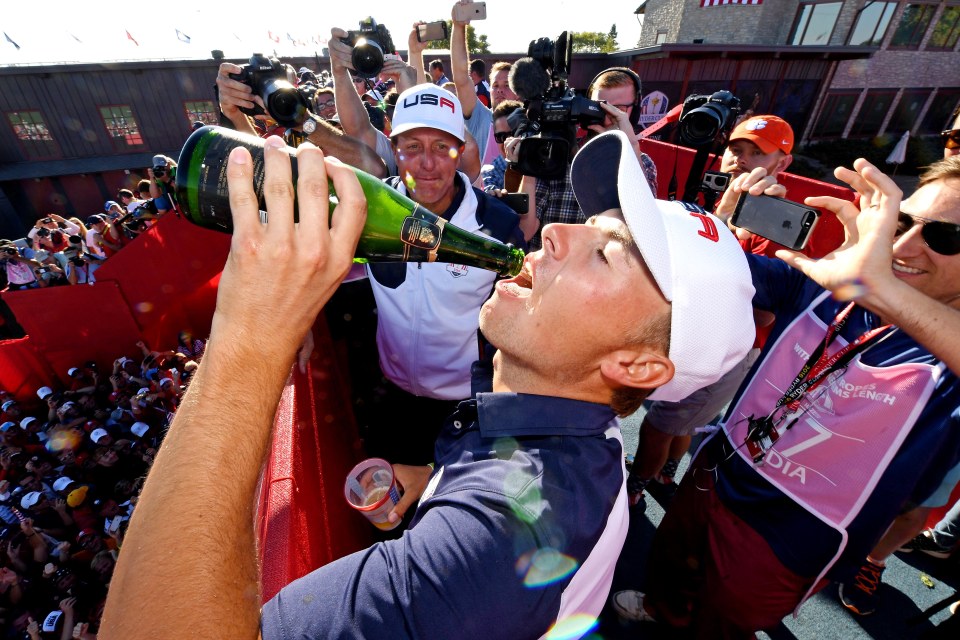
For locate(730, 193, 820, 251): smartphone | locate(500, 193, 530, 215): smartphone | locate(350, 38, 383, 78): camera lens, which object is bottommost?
locate(500, 193, 530, 215): smartphone

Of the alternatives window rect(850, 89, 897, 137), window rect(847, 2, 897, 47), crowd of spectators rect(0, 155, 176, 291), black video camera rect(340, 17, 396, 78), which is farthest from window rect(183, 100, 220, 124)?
window rect(850, 89, 897, 137)

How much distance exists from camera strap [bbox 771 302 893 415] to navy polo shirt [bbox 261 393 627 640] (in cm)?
125

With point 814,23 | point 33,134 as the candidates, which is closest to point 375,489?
point 33,134

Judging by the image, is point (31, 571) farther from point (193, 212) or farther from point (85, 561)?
point (193, 212)

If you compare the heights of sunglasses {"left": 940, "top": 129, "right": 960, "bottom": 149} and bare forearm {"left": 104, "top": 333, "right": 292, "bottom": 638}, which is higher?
sunglasses {"left": 940, "top": 129, "right": 960, "bottom": 149}

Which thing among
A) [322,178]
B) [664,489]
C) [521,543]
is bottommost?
[664,489]

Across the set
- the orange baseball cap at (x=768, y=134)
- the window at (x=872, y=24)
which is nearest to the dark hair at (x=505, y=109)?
the orange baseball cap at (x=768, y=134)

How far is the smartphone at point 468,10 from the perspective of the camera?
4184 mm

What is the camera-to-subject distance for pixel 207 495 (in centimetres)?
79

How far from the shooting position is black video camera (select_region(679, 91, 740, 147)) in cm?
352

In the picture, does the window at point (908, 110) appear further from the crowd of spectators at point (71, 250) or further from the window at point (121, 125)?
the window at point (121, 125)

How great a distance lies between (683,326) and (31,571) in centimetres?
585

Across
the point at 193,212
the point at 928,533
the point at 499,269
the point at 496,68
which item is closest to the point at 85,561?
the point at 193,212

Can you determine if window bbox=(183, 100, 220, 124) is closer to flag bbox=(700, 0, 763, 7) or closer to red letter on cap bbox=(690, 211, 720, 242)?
red letter on cap bbox=(690, 211, 720, 242)
